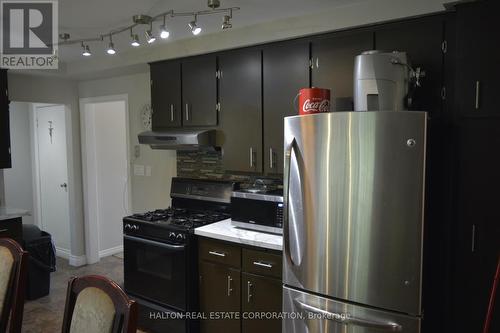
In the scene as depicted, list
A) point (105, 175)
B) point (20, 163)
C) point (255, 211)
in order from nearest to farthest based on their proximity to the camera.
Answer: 1. point (255, 211)
2. point (105, 175)
3. point (20, 163)

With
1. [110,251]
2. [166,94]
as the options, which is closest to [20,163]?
[110,251]

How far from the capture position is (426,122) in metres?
1.78

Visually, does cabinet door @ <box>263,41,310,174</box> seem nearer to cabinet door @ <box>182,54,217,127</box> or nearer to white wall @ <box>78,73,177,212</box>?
cabinet door @ <box>182,54,217,127</box>

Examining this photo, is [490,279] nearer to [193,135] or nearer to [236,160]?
[236,160]

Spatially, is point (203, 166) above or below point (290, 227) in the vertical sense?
above

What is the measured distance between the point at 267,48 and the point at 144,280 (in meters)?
2.10

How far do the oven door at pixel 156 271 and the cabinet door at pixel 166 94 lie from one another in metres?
1.10

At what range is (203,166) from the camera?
11.4ft

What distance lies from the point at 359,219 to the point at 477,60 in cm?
105

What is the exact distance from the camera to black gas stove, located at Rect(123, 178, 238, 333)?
274cm

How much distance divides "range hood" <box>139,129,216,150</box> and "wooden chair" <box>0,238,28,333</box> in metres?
1.51

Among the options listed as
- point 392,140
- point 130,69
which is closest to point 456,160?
point 392,140

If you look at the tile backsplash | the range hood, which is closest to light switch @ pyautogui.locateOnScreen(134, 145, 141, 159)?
the tile backsplash

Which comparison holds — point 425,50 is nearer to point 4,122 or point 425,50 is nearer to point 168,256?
point 168,256
